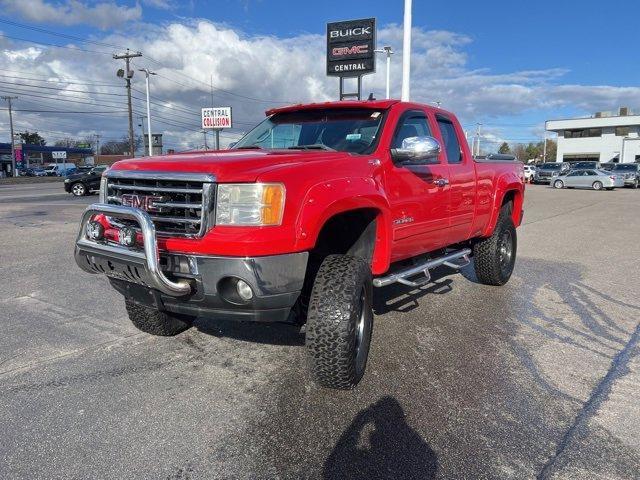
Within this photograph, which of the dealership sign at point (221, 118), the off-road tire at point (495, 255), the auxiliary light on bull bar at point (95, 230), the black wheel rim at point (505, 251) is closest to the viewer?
the auxiliary light on bull bar at point (95, 230)

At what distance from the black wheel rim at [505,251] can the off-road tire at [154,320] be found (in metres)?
3.93

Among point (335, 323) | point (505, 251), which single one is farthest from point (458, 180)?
point (335, 323)

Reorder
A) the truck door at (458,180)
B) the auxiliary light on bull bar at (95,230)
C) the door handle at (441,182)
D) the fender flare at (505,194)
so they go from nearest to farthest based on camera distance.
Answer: the auxiliary light on bull bar at (95,230) < the door handle at (441,182) < the truck door at (458,180) < the fender flare at (505,194)

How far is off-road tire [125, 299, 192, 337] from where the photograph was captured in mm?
4214

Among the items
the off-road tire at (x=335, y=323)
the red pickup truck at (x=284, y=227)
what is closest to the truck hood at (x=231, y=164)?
the red pickup truck at (x=284, y=227)

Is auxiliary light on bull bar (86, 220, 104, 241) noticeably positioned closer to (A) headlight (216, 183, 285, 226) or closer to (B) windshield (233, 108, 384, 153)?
(A) headlight (216, 183, 285, 226)

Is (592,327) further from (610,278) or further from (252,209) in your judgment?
(252,209)

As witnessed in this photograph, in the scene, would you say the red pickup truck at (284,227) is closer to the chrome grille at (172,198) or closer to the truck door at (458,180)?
the chrome grille at (172,198)

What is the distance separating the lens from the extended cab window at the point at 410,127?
13.8ft

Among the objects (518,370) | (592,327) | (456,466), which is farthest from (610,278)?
(456,466)

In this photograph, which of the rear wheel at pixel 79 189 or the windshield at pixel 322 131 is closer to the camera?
the windshield at pixel 322 131

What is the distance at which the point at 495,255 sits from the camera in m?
6.09

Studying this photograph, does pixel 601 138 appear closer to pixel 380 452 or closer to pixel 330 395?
pixel 330 395

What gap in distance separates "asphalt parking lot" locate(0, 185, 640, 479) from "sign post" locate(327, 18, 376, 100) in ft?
54.9
